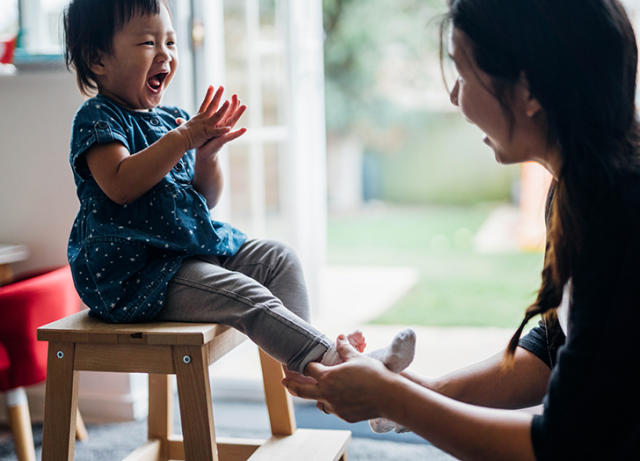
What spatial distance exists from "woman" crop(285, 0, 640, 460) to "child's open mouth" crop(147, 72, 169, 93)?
0.66 metres

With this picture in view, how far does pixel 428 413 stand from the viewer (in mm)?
930

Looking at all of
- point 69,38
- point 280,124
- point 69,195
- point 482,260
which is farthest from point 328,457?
point 482,260

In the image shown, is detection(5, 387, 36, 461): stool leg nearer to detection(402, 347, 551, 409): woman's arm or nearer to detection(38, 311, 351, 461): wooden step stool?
detection(38, 311, 351, 461): wooden step stool

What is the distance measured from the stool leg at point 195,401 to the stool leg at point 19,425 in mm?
859

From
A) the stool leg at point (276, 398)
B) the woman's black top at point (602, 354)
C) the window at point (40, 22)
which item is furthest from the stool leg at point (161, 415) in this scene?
the window at point (40, 22)

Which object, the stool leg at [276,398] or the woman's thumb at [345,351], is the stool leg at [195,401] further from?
the stool leg at [276,398]

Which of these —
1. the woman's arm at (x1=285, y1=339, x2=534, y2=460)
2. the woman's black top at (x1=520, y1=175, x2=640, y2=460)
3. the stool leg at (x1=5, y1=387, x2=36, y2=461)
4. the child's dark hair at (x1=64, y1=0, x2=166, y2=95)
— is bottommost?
the stool leg at (x1=5, y1=387, x2=36, y2=461)

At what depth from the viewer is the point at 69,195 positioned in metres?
2.23

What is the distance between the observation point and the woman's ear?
0.91m

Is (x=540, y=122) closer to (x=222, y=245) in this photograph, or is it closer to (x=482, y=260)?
(x=222, y=245)

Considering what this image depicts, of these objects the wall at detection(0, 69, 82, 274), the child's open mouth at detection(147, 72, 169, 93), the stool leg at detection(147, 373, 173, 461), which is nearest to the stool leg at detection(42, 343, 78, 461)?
the stool leg at detection(147, 373, 173, 461)

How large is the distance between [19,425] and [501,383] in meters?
1.34

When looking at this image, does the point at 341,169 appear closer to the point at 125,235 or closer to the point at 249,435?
the point at 249,435

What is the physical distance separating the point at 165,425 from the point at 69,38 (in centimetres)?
95
